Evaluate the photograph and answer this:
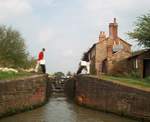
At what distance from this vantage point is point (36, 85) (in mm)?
30953

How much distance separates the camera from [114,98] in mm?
27531

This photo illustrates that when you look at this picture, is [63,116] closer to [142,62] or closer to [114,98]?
[114,98]

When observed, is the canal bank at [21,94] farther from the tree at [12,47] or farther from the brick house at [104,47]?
the tree at [12,47]

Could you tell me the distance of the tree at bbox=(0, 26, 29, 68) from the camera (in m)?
55.4

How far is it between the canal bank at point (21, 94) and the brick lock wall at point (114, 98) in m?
3.32

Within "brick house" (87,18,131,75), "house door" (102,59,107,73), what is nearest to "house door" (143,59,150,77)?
"brick house" (87,18,131,75)

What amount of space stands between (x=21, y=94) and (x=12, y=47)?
2963 centimetres

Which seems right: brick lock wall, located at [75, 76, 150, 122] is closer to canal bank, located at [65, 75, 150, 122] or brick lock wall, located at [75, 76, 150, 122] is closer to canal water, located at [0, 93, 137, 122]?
canal bank, located at [65, 75, 150, 122]

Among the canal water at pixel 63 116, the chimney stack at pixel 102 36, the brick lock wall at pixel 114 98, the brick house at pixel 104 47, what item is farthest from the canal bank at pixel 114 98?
the chimney stack at pixel 102 36

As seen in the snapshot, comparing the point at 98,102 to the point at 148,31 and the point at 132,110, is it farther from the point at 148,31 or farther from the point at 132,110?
the point at 148,31

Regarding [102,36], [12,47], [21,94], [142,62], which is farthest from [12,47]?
[21,94]

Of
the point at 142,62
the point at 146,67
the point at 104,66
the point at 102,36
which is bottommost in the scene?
the point at 146,67

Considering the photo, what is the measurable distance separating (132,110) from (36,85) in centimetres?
824

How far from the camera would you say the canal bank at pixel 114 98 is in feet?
80.1
